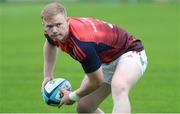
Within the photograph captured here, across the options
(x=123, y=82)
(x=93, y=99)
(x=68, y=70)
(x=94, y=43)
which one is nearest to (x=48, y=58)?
(x=93, y=99)

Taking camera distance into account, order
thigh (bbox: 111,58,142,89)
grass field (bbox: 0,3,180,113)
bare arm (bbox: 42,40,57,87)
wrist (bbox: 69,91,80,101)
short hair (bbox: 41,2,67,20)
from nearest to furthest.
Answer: short hair (bbox: 41,2,67,20) < thigh (bbox: 111,58,142,89) < wrist (bbox: 69,91,80,101) < bare arm (bbox: 42,40,57,87) < grass field (bbox: 0,3,180,113)

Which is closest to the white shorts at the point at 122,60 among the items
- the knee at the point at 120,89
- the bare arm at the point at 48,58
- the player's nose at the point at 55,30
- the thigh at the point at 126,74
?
the thigh at the point at 126,74

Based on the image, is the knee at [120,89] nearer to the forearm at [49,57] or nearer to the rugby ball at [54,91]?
the rugby ball at [54,91]

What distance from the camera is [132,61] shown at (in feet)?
35.3

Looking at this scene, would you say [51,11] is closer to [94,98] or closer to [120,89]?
[120,89]

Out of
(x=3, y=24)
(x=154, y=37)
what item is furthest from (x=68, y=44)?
(x=3, y=24)

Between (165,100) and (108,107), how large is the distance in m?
1.86

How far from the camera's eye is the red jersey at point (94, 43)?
1025 cm

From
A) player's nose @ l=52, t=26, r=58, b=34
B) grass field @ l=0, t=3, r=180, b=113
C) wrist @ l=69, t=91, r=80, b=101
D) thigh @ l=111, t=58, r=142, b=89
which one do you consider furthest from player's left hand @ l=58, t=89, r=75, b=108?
grass field @ l=0, t=3, r=180, b=113

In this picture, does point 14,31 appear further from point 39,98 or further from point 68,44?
point 68,44

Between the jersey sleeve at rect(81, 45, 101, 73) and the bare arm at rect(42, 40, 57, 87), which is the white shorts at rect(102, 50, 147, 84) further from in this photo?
the bare arm at rect(42, 40, 57, 87)

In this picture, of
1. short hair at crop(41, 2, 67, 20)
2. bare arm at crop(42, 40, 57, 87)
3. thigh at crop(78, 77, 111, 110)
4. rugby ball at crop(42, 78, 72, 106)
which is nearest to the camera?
short hair at crop(41, 2, 67, 20)

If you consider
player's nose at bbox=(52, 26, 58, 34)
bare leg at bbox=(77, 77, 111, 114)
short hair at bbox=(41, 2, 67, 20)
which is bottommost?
bare leg at bbox=(77, 77, 111, 114)

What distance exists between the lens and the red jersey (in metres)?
10.2
